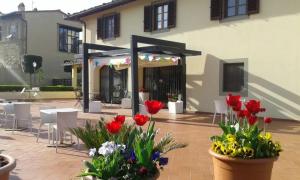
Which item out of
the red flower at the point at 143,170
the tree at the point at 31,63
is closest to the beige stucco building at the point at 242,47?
the red flower at the point at 143,170

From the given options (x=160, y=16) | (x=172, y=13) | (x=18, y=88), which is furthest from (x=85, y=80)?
(x=18, y=88)

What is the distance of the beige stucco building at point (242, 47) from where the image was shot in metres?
11.9

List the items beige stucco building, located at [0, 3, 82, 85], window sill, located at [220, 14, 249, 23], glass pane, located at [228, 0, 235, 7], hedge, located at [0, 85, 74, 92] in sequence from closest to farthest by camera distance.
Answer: window sill, located at [220, 14, 249, 23], glass pane, located at [228, 0, 235, 7], hedge, located at [0, 85, 74, 92], beige stucco building, located at [0, 3, 82, 85]

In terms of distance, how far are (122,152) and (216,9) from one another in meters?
11.8

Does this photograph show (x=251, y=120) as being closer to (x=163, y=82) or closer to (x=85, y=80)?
(x=85, y=80)

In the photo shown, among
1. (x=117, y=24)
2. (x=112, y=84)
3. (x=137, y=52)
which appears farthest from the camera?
(x=112, y=84)

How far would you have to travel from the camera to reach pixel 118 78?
764 inches

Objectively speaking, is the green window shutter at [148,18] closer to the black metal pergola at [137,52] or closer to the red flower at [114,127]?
the black metal pergola at [137,52]

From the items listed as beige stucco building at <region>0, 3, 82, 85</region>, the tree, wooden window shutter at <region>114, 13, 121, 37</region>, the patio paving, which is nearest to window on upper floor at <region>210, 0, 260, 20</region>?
the patio paving

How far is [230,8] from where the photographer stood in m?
13.6

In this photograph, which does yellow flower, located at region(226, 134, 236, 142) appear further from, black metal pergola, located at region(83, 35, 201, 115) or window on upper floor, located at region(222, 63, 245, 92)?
window on upper floor, located at region(222, 63, 245, 92)

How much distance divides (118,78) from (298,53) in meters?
10.3

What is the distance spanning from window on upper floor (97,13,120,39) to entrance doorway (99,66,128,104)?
6.09 feet

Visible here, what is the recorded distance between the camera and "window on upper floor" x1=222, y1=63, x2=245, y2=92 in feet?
43.4
